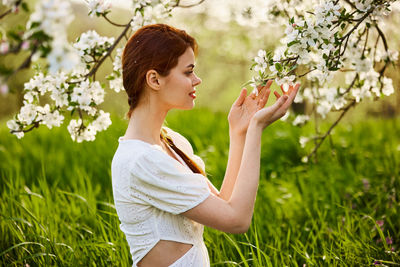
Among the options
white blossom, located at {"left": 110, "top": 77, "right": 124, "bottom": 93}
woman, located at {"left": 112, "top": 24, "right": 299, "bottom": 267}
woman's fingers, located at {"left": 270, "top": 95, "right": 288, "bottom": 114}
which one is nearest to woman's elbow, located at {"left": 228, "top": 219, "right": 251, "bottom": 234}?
woman, located at {"left": 112, "top": 24, "right": 299, "bottom": 267}

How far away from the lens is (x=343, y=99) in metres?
2.74

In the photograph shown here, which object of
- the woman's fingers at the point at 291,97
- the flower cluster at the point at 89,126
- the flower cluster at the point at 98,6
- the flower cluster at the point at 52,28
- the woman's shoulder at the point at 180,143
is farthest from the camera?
the flower cluster at the point at 89,126

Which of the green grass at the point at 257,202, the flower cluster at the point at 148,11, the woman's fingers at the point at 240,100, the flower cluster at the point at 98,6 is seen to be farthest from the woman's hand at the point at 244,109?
the flower cluster at the point at 98,6

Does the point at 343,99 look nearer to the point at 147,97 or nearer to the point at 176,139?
the point at 176,139

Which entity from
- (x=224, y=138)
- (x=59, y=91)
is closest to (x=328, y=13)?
(x=59, y=91)

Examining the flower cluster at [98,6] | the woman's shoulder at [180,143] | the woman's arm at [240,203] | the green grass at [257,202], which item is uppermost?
the flower cluster at [98,6]

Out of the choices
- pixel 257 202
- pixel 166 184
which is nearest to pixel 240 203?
pixel 166 184

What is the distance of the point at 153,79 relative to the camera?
1.69 metres

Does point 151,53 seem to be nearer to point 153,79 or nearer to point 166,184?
point 153,79

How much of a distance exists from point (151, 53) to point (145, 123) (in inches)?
10.8

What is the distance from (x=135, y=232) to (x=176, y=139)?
0.53 meters

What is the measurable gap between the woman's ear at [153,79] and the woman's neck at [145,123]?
9cm

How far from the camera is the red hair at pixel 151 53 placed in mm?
1670

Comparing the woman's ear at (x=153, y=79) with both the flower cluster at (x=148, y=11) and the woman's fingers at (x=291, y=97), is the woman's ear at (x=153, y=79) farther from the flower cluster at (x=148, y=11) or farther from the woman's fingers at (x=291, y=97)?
the flower cluster at (x=148, y=11)
